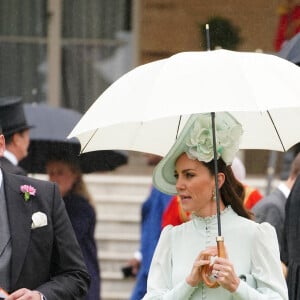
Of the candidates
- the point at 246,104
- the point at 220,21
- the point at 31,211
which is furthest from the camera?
the point at 220,21

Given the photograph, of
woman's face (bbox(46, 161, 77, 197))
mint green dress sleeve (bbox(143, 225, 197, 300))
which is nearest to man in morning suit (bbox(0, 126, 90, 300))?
mint green dress sleeve (bbox(143, 225, 197, 300))

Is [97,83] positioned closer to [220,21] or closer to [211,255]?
[220,21]

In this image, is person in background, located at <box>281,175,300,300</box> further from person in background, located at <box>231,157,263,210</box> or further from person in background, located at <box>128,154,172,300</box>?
person in background, located at <box>128,154,172,300</box>

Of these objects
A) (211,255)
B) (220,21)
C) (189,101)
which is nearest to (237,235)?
(211,255)

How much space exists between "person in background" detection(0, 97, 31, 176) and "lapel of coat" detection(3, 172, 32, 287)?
94.5 inches

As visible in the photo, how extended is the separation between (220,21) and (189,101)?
9.02 m

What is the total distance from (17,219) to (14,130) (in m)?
2.79

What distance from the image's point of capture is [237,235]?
5871 millimetres

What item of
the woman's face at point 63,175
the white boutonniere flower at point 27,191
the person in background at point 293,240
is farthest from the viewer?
the woman's face at point 63,175

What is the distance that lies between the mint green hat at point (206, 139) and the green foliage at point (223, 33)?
8.20m

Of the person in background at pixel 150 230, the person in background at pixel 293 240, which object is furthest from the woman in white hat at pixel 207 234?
the person in background at pixel 150 230

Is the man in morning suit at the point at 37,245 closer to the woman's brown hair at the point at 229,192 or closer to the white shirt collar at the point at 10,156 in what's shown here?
the woman's brown hair at the point at 229,192

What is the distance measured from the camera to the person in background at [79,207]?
884 centimetres

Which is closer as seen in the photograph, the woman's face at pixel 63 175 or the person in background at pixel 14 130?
the person in background at pixel 14 130
